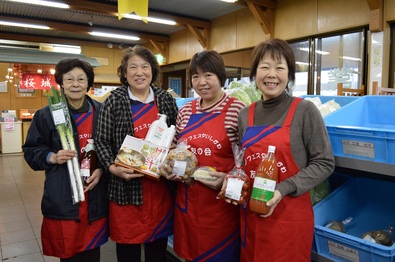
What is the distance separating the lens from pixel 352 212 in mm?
1800

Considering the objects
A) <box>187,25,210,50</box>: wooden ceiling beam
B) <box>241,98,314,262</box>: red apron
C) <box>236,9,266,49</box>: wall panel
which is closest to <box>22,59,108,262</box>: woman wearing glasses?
<box>241,98,314,262</box>: red apron

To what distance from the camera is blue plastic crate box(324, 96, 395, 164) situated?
1266 millimetres

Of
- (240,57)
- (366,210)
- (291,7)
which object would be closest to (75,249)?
(366,210)

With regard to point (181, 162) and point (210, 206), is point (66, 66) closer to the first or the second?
point (181, 162)

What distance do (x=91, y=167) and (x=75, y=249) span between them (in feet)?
1.60

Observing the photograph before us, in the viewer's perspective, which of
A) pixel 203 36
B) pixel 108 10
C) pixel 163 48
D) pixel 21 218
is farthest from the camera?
pixel 163 48

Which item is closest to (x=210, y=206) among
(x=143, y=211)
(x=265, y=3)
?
(x=143, y=211)

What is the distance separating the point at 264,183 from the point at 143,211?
862 mm

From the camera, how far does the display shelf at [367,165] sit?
126 centimetres

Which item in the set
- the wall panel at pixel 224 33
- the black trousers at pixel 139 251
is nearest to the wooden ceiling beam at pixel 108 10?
the wall panel at pixel 224 33

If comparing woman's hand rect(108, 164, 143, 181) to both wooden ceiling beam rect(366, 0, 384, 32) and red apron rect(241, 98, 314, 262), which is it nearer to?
red apron rect(241, 98, 314, 262)

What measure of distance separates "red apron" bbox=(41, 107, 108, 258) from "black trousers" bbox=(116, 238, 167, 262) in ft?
0.51

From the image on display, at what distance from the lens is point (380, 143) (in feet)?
4.20

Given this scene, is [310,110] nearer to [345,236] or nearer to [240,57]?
[345,236]
